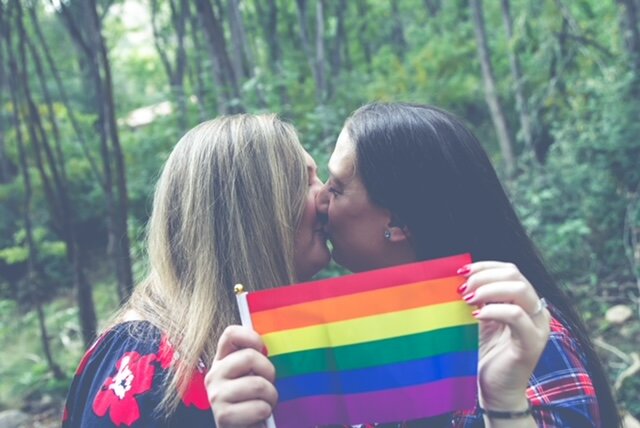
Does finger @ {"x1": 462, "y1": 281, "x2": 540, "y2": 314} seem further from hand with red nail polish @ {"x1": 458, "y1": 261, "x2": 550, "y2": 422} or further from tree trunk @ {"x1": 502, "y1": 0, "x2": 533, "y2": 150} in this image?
tree trunk @ {"x1": 502, "y1": 0, "x2": 533, "y2": 150}

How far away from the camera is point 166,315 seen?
1894 millimetres

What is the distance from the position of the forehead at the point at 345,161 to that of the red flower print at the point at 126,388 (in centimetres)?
74

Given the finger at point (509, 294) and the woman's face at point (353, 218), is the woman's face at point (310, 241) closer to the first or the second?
the woman's face at point (353, 218)

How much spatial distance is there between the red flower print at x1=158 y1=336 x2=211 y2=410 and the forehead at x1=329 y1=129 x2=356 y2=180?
2.24 feet

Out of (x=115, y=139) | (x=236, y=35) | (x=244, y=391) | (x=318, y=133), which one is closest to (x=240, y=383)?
(x=244, y=391)

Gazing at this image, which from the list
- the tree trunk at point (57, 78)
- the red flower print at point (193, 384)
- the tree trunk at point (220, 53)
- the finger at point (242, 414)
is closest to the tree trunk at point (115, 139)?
the tree trunk at point (220, 53)

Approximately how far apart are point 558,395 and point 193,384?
89 cm

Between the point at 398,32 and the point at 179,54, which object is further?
the point at 398,32

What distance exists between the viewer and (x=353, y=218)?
2.10 meters

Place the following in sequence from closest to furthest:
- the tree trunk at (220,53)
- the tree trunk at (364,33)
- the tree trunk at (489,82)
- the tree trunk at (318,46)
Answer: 1. the tree trunk at (220,53)
2. the tree trunk at (318,46)
3. the tree trunk at (489,82)
4. the tree trunk at (364,33)

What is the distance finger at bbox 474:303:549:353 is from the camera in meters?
1.49

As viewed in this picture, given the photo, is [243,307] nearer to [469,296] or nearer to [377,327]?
[377,327]

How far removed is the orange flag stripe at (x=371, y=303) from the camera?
5.22 ft

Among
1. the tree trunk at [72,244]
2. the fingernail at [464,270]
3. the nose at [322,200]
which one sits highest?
the nose at [322,200]
